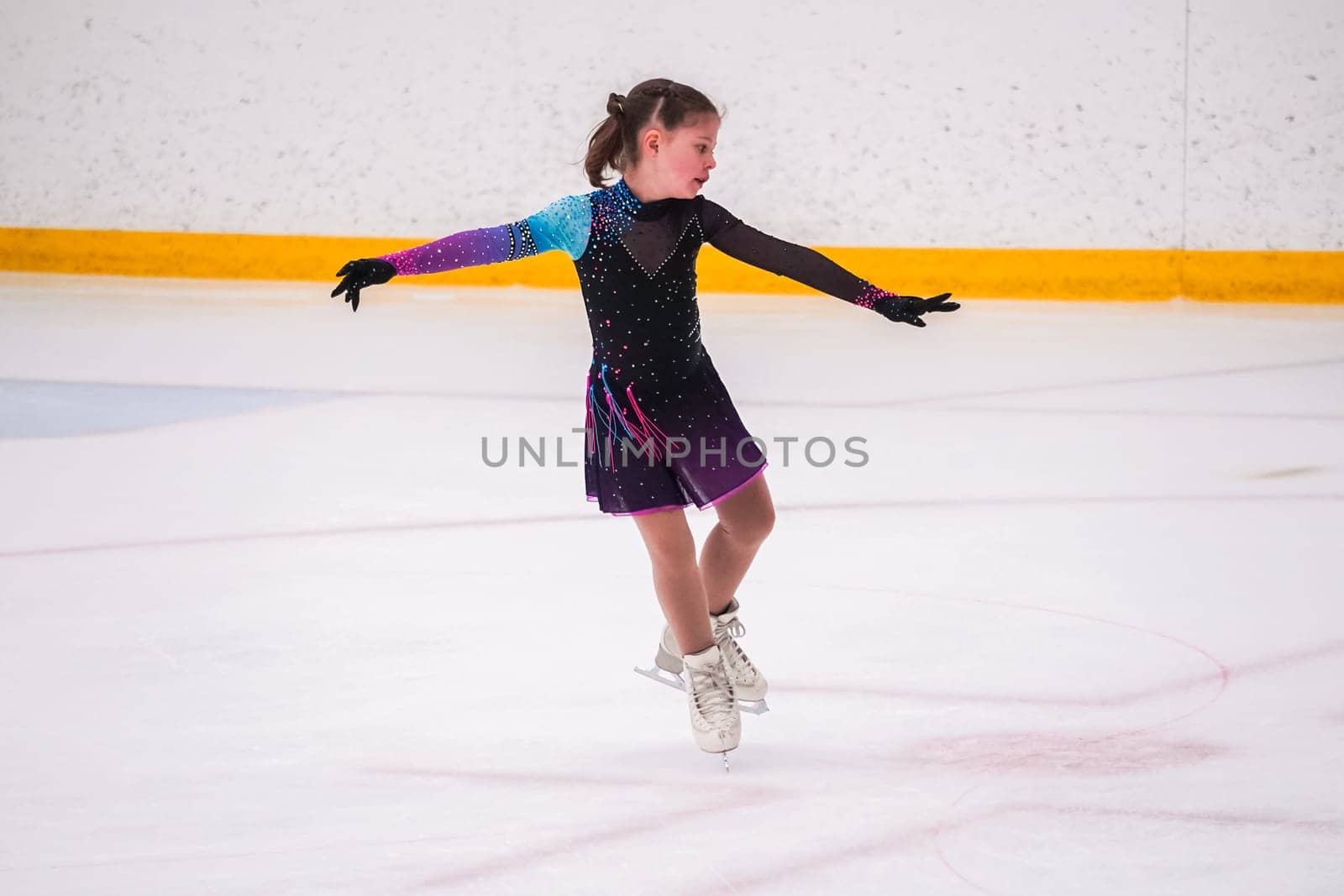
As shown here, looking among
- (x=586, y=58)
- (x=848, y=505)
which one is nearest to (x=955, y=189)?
(x=586, y=58)

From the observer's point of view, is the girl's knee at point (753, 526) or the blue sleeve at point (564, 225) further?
the girl's knee at point (753, 526)

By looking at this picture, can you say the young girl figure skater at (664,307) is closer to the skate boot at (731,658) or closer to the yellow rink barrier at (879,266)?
the skate boot at (731,658)

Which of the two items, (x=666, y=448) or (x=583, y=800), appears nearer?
(x=583, y=800)

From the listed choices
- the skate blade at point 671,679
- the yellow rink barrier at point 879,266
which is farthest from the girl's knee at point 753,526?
the yellow rink barrier at point 879,266

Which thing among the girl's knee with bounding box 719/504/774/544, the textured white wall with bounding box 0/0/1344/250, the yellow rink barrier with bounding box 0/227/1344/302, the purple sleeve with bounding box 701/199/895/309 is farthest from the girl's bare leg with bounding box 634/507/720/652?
the textured white wall with bounding box 0/0/1344/250

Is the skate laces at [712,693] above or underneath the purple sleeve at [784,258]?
underneath

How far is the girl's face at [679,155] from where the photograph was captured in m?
2.30

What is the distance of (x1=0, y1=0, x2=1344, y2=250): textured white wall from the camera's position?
316 inches

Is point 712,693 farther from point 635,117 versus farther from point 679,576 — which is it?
point 635,117

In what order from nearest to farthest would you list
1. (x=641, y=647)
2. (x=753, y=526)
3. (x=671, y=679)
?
(x=753, y=526)
(x=671, y=679)
(x=641, y=647)

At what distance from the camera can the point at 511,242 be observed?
233cm

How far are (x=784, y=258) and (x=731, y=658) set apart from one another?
0.61 meters

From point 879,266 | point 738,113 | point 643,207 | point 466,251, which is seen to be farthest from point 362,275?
point 738,113

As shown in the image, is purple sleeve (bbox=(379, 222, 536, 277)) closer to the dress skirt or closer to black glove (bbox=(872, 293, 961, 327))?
the dress skirt
